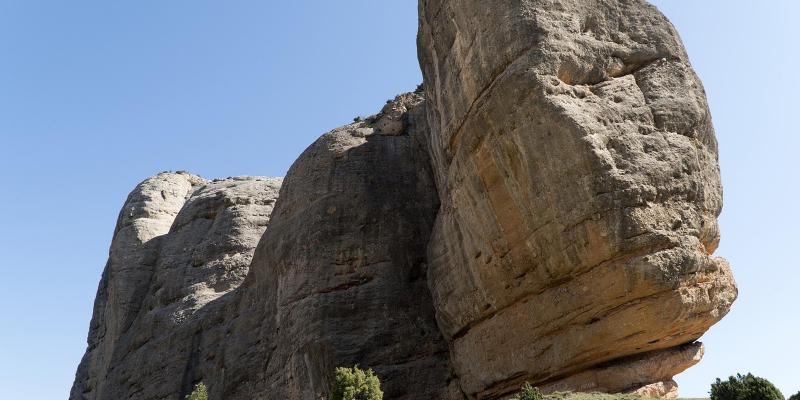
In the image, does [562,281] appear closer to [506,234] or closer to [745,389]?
[506,234]

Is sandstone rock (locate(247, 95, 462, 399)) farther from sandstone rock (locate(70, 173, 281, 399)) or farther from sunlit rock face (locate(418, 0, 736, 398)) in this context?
sandstone rock (locate(70, 173, 281, 399))

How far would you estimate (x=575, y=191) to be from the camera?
18.2 m

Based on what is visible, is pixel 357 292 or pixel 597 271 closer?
pixel 597 271

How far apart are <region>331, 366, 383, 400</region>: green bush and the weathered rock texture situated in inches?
121

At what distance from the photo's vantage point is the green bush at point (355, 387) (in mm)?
20122

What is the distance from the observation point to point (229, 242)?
122 feet

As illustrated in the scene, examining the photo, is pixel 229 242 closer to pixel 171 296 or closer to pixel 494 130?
pixel 171 296

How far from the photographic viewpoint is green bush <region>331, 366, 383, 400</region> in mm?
20122

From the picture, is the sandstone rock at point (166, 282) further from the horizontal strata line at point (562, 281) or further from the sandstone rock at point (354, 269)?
the horizontal strata line at point (562, 281)

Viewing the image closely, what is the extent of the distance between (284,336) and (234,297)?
6.48 m

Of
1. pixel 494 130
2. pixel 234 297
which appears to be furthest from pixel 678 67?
pixel 234 297

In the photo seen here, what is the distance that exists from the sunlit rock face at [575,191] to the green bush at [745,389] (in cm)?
116

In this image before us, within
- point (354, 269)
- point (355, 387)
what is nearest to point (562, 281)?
point (355, 387)

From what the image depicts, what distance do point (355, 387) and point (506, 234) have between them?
6.29 m
